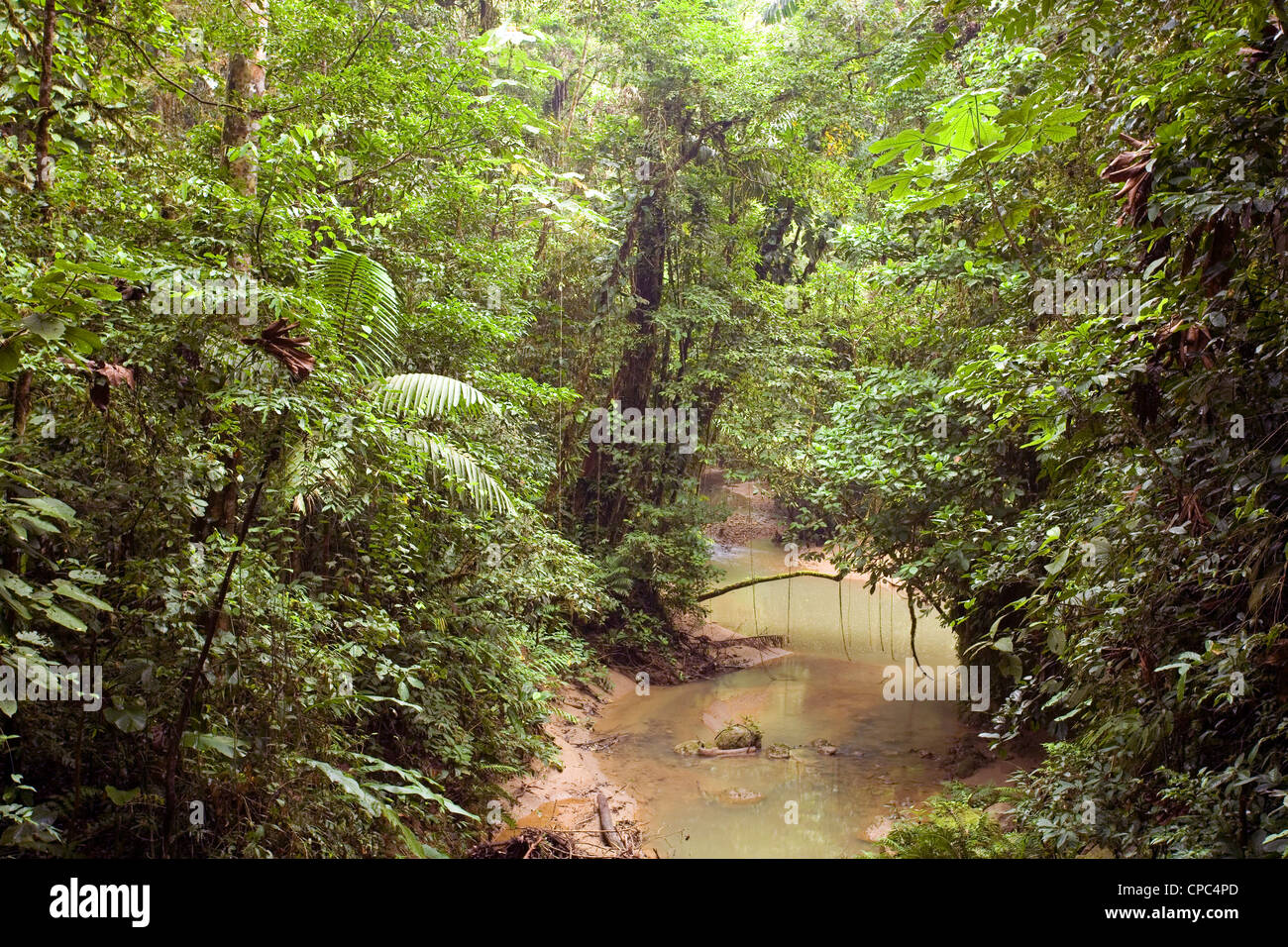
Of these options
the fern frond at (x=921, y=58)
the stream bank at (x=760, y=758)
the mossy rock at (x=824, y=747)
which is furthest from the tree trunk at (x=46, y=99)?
the mossy rock at (x=824, y=747)

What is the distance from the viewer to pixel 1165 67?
294cm

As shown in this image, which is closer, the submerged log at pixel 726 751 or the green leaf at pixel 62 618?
the green leaf at pixel 62 618

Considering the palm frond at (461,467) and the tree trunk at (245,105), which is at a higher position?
the tree trunk at (245,105)

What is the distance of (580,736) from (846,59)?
11.6 metres

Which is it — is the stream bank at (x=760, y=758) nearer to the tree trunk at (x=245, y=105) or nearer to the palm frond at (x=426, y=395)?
the palm frond at (x=426, y=395)

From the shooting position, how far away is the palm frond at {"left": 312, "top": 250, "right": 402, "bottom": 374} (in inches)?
170

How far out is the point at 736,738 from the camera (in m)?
9.60

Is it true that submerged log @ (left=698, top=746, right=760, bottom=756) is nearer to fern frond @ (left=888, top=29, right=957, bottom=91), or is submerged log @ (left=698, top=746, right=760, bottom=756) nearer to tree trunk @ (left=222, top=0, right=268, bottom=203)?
tree trunk @ (left=222, top=0, right=268, bottom=203)

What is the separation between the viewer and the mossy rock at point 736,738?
9547 mm

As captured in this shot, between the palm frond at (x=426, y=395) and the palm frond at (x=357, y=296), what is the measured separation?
190mm

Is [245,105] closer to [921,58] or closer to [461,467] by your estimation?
[461,467]

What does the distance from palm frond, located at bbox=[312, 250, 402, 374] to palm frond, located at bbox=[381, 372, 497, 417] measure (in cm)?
19
